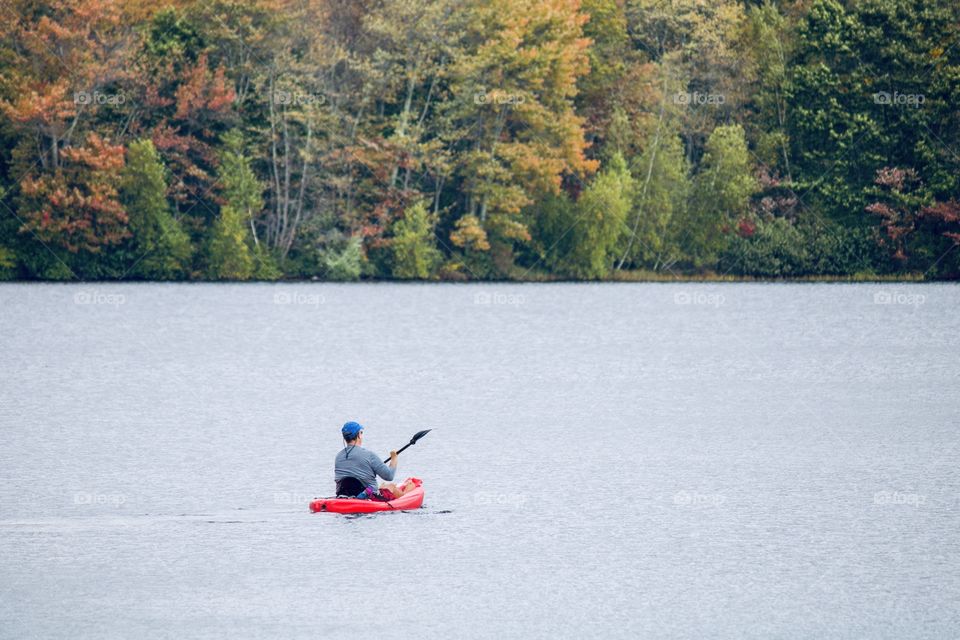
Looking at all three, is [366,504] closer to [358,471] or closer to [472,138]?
[358,471]

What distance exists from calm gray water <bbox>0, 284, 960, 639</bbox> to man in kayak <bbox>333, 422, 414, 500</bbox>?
1.46ft

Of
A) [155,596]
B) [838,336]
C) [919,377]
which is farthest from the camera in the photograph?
[838,336]

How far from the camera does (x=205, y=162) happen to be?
83.8 meters

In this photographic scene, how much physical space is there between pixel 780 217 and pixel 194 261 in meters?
30.5

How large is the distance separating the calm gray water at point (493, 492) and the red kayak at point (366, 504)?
0.23 meters

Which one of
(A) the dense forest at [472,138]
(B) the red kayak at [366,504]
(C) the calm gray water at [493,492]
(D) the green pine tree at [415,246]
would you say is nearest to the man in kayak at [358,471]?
(B) the red kayak at [366,504]

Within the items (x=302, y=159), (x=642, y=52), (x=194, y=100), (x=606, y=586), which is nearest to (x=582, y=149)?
(x=642, y=52)

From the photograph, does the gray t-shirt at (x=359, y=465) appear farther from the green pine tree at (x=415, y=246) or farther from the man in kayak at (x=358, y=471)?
the green pine tree at (x=415, y=246)

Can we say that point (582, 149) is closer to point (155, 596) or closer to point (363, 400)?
point (363, 400)

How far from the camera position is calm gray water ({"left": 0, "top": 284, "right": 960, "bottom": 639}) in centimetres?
1700

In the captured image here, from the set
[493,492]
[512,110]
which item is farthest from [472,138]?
[493,492]

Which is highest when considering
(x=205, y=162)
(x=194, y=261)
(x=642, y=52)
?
(x=642, y=52)

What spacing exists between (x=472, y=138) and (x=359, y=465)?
213ft

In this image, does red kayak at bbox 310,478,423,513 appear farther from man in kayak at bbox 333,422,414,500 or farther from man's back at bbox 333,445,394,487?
man's back at bbox 333,445,394,487
